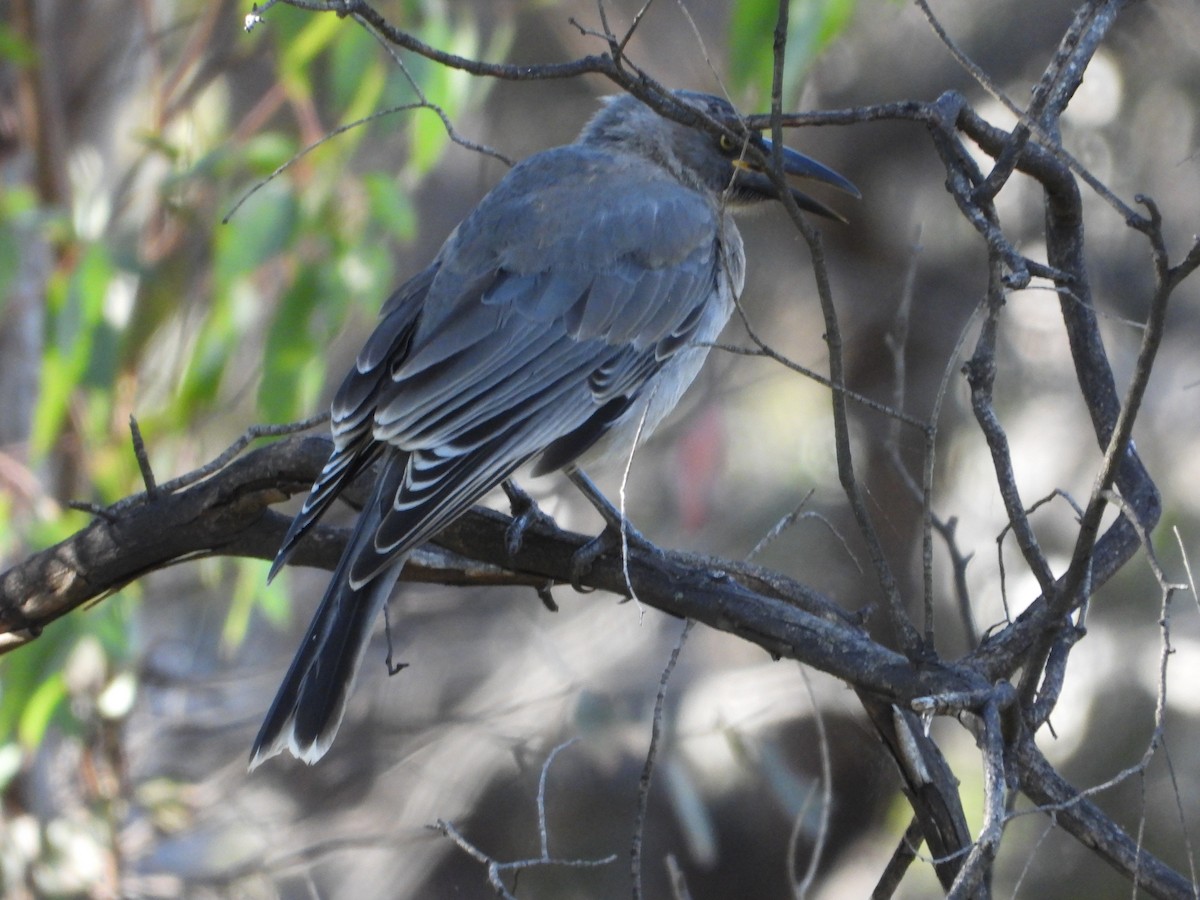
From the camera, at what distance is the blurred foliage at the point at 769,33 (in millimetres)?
3053

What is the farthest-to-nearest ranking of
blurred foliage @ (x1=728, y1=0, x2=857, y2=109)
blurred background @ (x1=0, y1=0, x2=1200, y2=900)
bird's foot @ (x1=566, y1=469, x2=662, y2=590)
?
blurred background @ (x1=0, y1=0, x2=1200, y2=900) → blurred foliage @ (x1=728, y1=0, x2=857, y2=109) → bird's foot @ (x1=566, y1=469, x2=662, y2=590)

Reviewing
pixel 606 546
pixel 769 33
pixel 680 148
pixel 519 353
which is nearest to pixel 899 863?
pixel 606 546

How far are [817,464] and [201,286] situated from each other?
6.69 feet

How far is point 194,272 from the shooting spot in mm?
4152

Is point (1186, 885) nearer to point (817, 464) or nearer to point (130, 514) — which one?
point (130, 514)

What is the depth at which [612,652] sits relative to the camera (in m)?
4.70

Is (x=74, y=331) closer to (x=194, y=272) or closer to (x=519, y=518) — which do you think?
(x=194, y=272)

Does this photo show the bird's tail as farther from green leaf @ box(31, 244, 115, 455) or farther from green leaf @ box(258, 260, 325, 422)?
green leaf @ box(31, 244, 115, 455)

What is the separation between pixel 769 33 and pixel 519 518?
1328mm

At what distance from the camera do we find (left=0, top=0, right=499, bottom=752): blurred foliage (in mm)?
3395

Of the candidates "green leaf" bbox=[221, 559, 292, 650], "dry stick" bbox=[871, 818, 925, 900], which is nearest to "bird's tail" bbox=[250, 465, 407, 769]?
"dry stick" bbox=[871, 818, 925, 900]

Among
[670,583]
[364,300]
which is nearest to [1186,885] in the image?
[670,583]

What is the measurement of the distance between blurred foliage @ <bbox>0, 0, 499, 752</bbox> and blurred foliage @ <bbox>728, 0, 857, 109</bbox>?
72 cm

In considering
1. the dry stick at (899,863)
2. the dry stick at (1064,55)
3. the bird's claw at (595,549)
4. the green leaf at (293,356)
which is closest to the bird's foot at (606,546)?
the bird's claw at (595,549)
